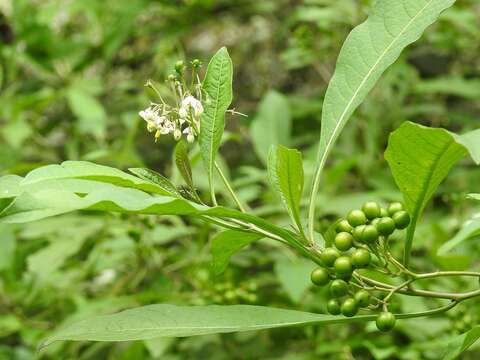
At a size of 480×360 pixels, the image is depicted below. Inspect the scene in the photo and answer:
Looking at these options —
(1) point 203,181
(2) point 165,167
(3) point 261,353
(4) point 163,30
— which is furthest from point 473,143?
(4) point 163,30

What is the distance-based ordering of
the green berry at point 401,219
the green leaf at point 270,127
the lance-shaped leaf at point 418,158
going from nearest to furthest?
the lance-shaped leaf at point 418,158
the green berry at point 401,219
the green leaf at point 270,127

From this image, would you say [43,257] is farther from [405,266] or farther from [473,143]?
[473,143]

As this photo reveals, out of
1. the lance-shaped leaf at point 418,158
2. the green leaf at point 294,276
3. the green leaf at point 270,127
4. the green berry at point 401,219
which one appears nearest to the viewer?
the lance-shaped leaf at point 418,158

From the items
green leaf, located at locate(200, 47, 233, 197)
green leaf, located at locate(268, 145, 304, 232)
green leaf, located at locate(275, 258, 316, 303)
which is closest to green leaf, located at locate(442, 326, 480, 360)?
green leaf, located at locate(268, 145, 304, 232)

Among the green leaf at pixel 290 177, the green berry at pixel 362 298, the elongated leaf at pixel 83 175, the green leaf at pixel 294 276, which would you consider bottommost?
the green leaf at pixel 294 276

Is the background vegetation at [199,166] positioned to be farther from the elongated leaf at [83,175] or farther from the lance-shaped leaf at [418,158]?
the elongated leaf at [83,175]

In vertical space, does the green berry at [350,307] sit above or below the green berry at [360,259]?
below

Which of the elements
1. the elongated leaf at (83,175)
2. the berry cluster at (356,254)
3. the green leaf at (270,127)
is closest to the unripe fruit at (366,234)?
the berry cluster at (356,254)

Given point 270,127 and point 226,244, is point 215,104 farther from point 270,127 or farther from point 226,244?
point 270,127
